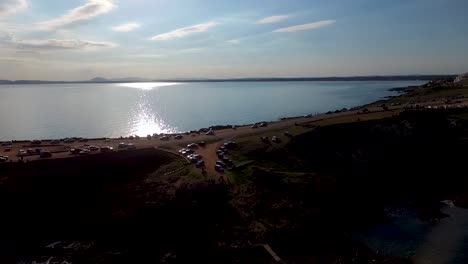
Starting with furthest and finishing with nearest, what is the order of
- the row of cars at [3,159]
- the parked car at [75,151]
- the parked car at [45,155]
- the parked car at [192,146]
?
the parked car at [192,146] → the parked car at [75,151] → the parked car at [45,155] → the row of cars at [3,159]

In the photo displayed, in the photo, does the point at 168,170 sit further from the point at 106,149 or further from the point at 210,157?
the point at 106,149

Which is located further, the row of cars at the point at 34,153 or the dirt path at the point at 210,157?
the row of cars at the point at 34,153

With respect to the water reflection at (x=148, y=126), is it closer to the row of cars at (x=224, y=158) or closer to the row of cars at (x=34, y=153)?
the row of cars at (x=34, y=153)

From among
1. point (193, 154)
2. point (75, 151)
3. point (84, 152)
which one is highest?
point (75, 151)

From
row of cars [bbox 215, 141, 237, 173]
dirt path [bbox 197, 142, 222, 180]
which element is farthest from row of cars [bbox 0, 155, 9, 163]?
row of cars [bbox 215, 141, 237, 173]

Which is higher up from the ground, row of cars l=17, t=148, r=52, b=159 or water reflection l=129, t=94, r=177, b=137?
row of cars l=17, t=148, r=52, b=159

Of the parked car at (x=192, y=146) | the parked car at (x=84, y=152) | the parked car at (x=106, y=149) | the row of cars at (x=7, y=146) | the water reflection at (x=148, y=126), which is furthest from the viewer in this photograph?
the water reflection at (x=148, y=126)

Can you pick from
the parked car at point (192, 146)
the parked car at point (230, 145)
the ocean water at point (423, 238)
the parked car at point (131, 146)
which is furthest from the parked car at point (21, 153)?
the ocean water at point (423, 238)

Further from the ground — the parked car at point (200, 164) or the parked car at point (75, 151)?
the parked car at point (75, 151)

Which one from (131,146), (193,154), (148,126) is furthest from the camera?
(148,126)

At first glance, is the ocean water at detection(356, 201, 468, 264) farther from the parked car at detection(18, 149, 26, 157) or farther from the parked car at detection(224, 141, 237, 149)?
the parked car at detection(18, 149, 26, 157)

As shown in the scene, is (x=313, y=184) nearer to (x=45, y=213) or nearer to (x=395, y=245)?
(x=395, y=245)

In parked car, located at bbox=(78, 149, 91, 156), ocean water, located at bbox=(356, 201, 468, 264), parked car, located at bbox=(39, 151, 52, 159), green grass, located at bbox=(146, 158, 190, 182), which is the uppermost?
parked car, located at bbox=(39, 151, 52, 159)

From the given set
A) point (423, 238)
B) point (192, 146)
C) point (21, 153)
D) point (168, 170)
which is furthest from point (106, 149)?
point (423, 238)
